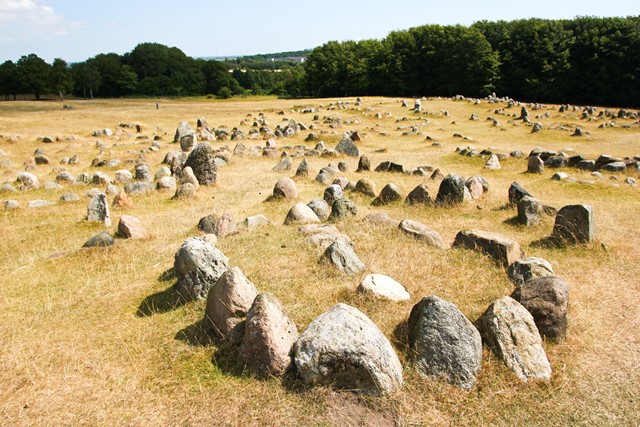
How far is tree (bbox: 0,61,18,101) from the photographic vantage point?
57625 mm

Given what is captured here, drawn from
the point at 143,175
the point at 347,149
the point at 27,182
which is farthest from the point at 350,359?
the point at 347,149

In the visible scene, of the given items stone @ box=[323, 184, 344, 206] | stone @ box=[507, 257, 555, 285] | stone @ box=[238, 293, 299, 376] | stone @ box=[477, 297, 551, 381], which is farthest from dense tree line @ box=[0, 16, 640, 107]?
stone @ box=[238, 293, 299, 376]

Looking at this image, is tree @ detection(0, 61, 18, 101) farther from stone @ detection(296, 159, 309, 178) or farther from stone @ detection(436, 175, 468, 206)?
stone @ detection(436, 175, 468, 206)

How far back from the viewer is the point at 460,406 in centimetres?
475

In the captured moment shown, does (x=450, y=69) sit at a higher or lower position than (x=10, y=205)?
higher

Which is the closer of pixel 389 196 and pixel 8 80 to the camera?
pixel 389 196

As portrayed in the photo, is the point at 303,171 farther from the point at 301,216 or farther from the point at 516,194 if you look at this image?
the point at 516,194

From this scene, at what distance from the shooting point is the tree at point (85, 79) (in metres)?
66.4

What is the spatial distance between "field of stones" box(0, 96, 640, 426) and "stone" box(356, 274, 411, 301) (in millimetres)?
32

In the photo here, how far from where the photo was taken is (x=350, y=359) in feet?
15.8

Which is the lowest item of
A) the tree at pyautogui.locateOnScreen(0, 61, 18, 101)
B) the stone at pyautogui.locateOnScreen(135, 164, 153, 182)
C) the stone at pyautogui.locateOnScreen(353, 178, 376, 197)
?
the stone at pyautogui.locateOnScreen(353, 178, 376, 197)

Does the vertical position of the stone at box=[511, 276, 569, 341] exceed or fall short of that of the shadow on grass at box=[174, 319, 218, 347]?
it exceeds it

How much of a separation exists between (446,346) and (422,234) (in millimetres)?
3884

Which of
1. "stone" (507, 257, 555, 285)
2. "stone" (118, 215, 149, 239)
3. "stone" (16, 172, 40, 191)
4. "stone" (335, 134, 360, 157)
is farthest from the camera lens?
"stone" (335, 134, 360, 157)
